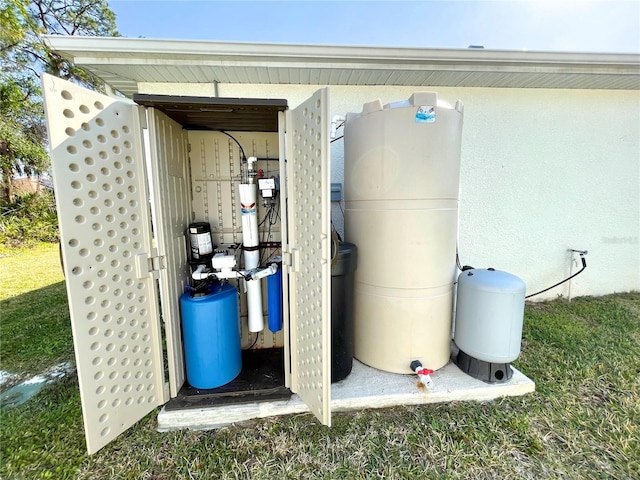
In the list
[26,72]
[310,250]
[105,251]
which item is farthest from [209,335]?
[26,72]

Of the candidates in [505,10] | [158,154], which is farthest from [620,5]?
[158,154]

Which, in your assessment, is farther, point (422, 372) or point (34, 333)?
point (34, 333)

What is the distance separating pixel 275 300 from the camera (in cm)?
224

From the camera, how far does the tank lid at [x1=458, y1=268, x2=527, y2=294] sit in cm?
203

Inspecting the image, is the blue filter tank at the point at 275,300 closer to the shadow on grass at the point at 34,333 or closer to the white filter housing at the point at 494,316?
the white filter housing at the point at 494,316

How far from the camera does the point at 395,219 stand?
2070 millimetres

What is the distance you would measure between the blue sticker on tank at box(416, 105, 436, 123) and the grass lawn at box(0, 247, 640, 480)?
2.09 m

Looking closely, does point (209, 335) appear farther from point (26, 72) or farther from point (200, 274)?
point (26, 72)

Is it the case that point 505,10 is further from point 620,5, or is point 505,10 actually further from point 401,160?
point 401,160

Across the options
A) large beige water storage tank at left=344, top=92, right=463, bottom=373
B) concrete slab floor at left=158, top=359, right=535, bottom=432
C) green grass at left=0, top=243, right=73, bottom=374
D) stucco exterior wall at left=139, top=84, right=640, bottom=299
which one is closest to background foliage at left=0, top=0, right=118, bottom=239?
green grass at left=0, top=243, right=73, bottom=374

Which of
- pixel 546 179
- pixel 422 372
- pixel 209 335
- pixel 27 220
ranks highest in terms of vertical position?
pixel 546 179

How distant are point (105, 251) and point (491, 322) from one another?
2.65 meters

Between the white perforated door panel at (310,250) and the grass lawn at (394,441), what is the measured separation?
0.30m

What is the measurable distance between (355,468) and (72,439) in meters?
1.81
